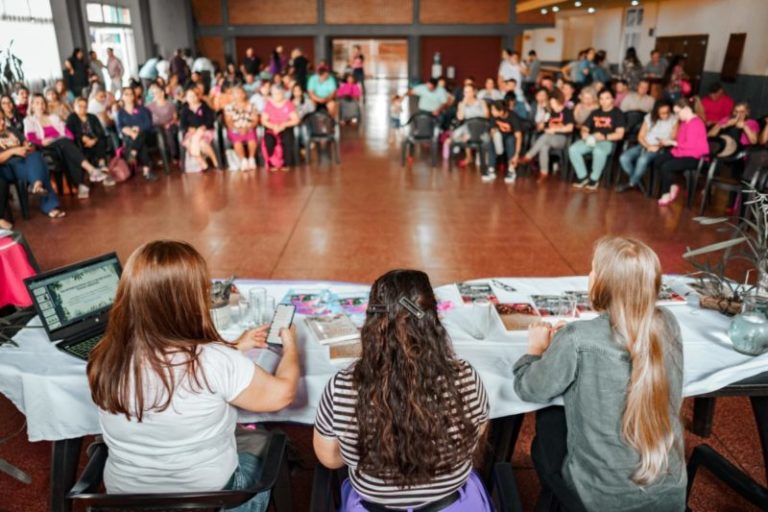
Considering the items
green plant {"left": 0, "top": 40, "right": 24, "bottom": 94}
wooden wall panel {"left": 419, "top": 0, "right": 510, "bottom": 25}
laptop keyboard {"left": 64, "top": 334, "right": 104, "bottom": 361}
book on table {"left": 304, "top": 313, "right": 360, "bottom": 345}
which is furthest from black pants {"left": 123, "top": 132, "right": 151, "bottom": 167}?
wooden wall panel {"left": 419, "top": 0, "right": 510, "bottom": 25}

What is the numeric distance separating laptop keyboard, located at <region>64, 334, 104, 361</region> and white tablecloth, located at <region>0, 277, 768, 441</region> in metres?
0.02

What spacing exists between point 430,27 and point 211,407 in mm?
18647

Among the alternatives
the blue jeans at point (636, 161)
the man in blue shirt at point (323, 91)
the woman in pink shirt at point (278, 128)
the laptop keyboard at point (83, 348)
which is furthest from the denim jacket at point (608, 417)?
the man in blue shirt at point (323, 91)

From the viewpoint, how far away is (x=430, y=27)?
18578mm

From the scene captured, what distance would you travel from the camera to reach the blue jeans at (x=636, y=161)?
22.6 feet

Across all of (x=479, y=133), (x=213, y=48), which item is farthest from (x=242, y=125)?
(x=213, y=48)

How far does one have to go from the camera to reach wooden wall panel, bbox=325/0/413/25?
18453 mm

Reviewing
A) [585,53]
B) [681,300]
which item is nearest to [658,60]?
[585,53]

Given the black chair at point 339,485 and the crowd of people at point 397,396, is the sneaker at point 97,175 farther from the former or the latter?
the black chair at point 339,485

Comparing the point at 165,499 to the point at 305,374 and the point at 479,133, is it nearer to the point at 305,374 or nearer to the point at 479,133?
the point at 305,374

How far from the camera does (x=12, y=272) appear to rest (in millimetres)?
3561

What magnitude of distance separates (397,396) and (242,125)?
748 centimetres

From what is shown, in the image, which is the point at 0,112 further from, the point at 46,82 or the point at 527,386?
the point at 527,386

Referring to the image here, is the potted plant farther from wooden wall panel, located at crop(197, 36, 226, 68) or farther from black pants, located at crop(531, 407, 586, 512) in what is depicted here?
wooden wall panel, located at crop(197, 36, 226, 68)
